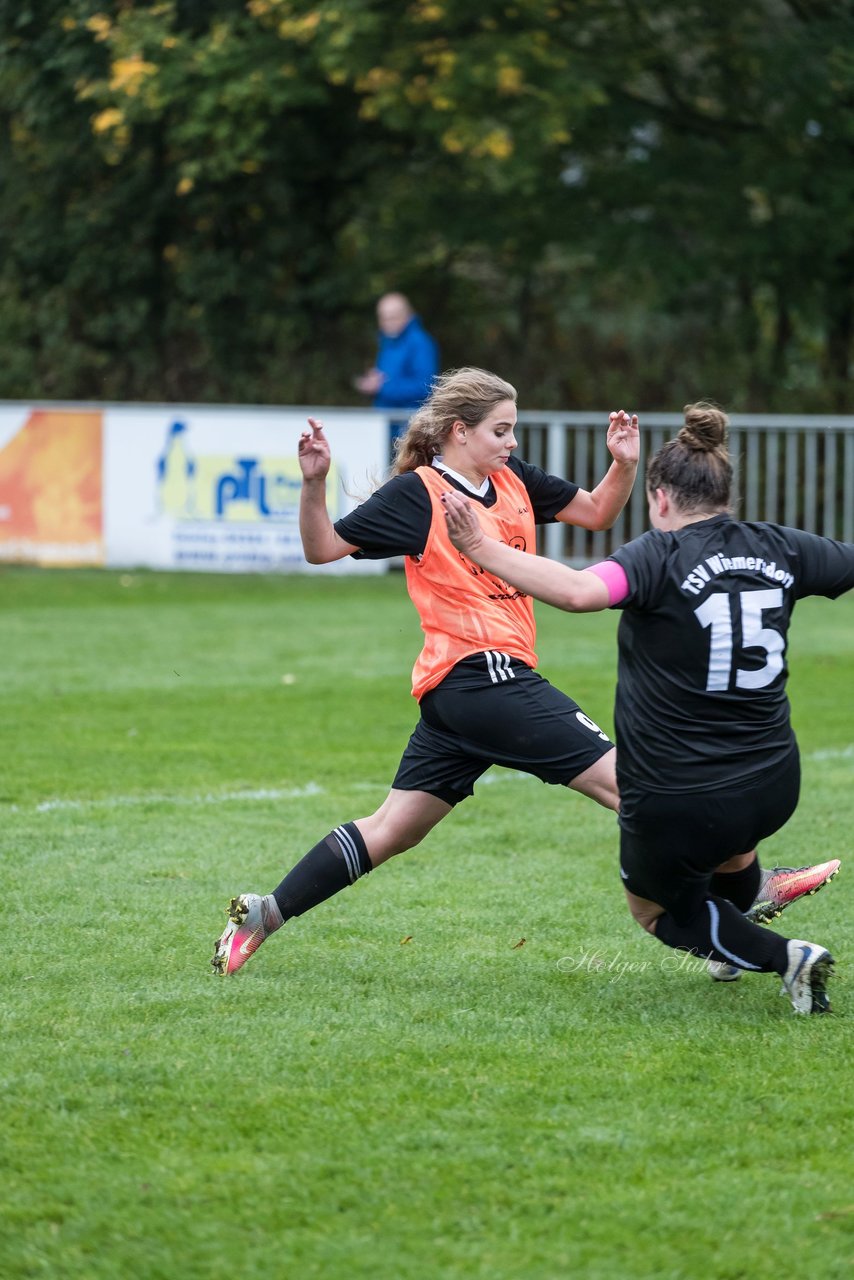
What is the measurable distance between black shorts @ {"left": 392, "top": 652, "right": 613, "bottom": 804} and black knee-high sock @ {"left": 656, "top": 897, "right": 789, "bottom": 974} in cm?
59

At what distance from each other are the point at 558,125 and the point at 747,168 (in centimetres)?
248

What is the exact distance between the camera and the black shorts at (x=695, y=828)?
4375 mm

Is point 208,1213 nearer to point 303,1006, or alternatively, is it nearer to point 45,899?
point 303,1006

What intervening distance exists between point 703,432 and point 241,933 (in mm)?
1903

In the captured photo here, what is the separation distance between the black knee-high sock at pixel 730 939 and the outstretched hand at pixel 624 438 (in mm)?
1339

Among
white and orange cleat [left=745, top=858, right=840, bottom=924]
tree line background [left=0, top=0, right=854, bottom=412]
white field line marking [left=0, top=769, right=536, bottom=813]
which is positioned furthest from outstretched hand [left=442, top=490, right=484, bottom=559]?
tree line background [left=0, top=0, right=854, bottom=412]

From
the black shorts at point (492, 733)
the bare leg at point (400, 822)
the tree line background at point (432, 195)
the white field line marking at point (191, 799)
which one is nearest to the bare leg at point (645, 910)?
the black shorts at point (492, 733)

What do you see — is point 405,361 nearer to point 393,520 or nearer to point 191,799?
point 191,799

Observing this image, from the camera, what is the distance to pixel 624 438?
5184 millimetres

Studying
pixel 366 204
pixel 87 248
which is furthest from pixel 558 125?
pixel 87 248

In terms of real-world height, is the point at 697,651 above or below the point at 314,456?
below

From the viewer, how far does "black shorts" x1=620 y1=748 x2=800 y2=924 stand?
14.4 ft

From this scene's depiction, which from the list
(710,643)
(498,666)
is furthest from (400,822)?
(710,643)

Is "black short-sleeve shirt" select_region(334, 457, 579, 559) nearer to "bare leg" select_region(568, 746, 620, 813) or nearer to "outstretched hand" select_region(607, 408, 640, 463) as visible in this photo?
"outstretched hand" select_region(607, 408, 640, 463)
